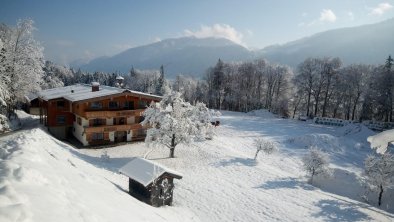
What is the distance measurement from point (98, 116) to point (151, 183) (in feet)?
68.9

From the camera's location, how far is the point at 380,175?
104 feet

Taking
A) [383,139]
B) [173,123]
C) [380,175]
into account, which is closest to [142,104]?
[173,123]

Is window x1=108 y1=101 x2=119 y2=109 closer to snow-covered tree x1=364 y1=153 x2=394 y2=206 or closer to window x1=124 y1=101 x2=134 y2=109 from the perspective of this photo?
window x1=124 y1=101 x2=134 y2=109

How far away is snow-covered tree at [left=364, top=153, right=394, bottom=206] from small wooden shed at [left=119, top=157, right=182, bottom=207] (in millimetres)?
22061

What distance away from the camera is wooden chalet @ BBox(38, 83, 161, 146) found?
137 feet

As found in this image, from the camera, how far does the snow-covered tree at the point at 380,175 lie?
3173 cm

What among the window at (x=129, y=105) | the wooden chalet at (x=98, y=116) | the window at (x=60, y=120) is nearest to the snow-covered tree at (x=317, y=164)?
the wooden chalet at (x=98, y=116)

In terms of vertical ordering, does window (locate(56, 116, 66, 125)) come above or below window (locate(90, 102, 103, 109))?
below

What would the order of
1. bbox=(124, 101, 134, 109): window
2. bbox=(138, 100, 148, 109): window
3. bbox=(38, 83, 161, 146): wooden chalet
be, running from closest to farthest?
1. bbox=(38, 83, 161, 146): wooden chalet
2. bbox=(124, 101, 134, 109): window
3. bbox=(138, 100, 148, 109): window

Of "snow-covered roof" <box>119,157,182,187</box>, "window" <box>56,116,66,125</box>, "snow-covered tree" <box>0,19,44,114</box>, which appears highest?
"snow-covered tree" <box>0,19,44,114</box>

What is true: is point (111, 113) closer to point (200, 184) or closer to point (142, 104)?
point (142, 104)

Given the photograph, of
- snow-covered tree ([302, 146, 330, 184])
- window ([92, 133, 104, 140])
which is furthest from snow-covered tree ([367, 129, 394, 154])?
window ([92, 133, 104, 140])

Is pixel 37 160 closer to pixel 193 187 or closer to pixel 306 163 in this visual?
pixel 193 187

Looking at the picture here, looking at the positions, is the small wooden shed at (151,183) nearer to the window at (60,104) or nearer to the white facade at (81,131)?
the white facade at (81,131)
